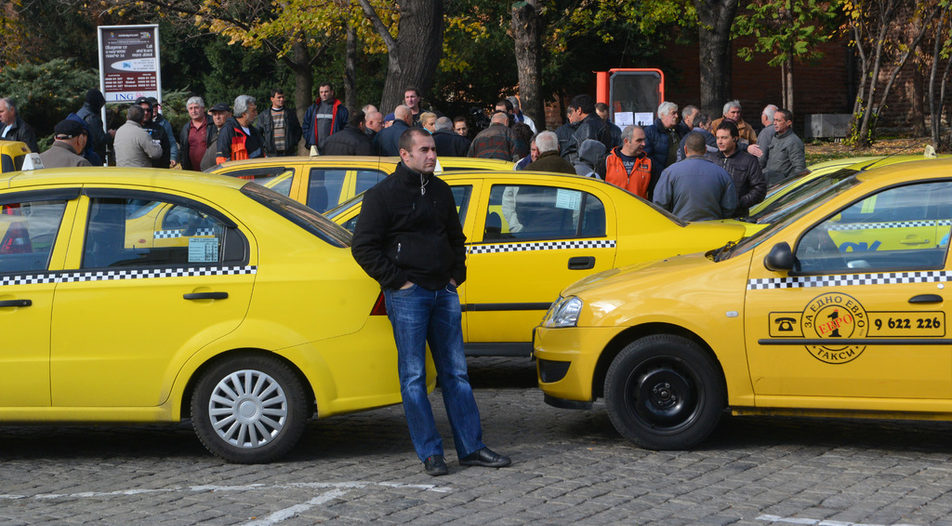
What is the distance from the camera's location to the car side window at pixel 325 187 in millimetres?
10516

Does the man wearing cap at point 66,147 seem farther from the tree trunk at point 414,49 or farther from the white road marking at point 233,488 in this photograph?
the tree trunk at point 414,49

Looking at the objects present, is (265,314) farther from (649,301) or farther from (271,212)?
(649,301)

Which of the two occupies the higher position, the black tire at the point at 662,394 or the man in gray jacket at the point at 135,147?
the man in gray jacket at the point at 135,147

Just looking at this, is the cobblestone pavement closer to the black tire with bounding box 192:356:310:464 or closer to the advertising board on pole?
the black tire with bounding box 192:356:310:464

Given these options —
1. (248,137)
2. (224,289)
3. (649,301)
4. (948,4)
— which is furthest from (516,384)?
(948,4)

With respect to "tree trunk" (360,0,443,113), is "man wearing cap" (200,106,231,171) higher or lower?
lower

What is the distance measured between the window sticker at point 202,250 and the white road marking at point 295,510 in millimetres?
1435

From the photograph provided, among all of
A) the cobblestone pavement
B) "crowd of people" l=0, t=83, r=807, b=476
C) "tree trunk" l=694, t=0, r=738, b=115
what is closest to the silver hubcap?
the cobblestone pavement

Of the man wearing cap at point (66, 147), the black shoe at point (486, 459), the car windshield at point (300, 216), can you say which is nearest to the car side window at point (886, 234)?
the black shoe at point (486, 459)

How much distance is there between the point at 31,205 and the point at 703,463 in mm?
3849

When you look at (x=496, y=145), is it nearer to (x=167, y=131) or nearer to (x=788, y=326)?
(x=167, y=131)

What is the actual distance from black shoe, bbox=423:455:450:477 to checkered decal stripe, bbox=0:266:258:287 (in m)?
1.35

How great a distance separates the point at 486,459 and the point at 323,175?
448 centimetres

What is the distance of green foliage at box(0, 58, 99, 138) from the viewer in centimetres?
2852
